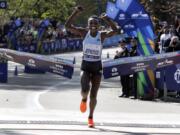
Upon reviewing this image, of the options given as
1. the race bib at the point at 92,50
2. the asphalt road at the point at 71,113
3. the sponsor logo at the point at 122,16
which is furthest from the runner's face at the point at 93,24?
the sponsor logo at the point at 122,16

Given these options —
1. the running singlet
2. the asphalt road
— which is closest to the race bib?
the running singlet

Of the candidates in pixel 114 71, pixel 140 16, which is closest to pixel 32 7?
pixel 140 16

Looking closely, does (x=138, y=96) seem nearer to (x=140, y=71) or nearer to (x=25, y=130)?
(x=140, y=71)

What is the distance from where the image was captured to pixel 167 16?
35219 millimetres

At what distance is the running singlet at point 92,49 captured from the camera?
35.2 ft

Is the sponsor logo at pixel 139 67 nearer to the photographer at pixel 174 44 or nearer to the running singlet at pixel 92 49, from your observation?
the photographer at pixel 174 44

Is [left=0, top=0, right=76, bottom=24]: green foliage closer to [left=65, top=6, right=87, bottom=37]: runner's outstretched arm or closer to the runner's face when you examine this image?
[left=65, top=6, right=87, bottom=37]: runner's outstretched arm

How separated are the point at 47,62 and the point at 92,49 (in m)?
6.59

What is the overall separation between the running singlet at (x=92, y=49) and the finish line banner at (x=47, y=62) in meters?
5.75

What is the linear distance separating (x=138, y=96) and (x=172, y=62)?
1.63 metres

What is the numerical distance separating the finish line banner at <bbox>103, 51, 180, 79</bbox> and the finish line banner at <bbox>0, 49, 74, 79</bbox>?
1.04m

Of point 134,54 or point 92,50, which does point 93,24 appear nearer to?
point 92,50

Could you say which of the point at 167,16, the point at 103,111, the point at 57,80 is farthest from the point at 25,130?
the point at 167,16

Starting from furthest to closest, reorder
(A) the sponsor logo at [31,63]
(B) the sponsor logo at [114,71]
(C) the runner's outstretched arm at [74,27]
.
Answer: (A) the sponsor logo at [31,63] < (B) the sponsor logo at [114,71] < (C) the runner's outstretched arm at [74,27]
